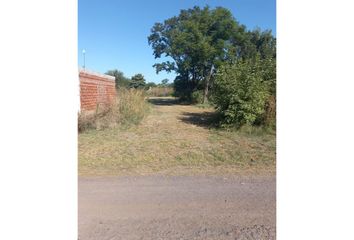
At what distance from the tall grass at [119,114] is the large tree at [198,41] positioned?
33.0 ft

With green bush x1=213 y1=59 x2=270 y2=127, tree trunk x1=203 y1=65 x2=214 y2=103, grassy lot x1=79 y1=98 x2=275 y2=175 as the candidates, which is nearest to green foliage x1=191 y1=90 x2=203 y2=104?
tree trunk x1=203 y1=65 x2=214 y2=103

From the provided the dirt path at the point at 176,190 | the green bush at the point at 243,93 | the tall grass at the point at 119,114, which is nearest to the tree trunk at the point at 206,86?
the tall grass at the point at 119,114

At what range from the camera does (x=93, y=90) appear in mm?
13164

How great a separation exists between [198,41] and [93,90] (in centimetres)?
1096

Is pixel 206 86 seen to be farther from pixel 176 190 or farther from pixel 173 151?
pixel 176 190

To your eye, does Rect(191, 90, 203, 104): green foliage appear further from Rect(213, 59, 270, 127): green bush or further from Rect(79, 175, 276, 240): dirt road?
Rect(79, 175, 276, 240): dirt road

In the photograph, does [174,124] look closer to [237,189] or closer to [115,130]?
[115,130]

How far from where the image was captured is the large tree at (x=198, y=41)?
22.2m

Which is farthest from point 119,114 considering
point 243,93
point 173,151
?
point 173,151

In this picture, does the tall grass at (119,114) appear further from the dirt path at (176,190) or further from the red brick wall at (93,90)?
the dirt path at (176,190)

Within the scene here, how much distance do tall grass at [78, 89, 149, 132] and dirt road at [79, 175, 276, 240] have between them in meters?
5.25
